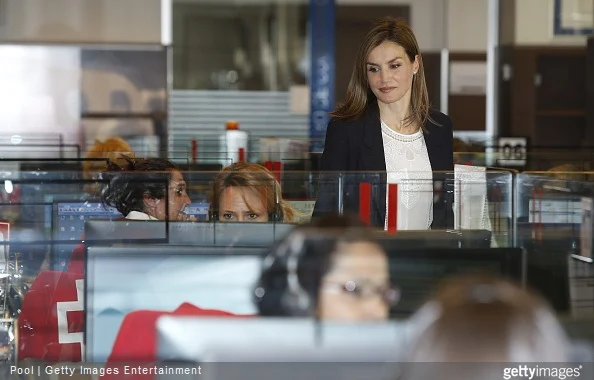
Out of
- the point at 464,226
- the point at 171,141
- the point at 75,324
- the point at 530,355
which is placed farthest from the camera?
the point at 171,141

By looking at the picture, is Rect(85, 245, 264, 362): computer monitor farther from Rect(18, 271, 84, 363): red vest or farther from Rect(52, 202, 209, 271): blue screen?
Rect(52, 202, 209, 271): blue screen

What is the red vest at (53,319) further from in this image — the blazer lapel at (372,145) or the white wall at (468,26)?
the white wall at (468,26)

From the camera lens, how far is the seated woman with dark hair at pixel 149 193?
218 cm

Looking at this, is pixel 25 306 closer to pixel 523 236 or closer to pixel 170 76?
pixel 523 236

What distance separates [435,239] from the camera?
6.20 ft

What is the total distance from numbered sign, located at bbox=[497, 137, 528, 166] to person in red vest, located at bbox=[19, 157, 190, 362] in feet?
10.1

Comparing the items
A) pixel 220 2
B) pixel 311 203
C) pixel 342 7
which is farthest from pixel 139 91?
pixel 311 203

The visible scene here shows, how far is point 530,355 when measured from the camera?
126 cm

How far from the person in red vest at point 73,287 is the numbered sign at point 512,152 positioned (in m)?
3.08

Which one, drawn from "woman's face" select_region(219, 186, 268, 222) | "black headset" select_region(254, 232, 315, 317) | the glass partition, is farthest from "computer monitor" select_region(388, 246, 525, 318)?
"woman's face" select_region(219, 186, 268, 222)

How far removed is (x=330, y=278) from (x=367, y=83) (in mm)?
1723

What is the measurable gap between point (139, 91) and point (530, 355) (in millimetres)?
9433

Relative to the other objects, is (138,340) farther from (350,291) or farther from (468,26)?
(468,26)

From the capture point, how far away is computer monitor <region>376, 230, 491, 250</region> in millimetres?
1751
